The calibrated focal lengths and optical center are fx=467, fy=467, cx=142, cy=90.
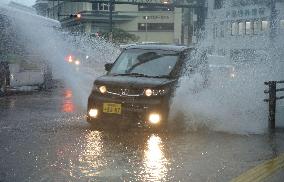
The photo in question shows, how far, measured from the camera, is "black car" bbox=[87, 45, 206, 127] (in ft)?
30.4

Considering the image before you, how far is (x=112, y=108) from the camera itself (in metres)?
9.44

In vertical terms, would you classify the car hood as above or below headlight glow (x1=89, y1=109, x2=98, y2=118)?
above

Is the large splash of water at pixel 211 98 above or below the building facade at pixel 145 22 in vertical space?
below

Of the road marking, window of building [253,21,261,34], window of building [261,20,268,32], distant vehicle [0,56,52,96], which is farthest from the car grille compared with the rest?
window of building [253,21,261,34]

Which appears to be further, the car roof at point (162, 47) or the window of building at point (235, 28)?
the window of building at point (235, 28)

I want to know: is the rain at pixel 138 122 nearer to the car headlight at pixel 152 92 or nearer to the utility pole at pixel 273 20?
the car headlight at pixel 152 92

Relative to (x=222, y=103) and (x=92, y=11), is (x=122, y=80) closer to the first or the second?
(x=222, y=103)

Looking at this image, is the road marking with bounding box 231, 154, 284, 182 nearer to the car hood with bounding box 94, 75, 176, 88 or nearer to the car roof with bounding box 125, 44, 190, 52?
the car hood with bounding box 94, 75, 176, 88

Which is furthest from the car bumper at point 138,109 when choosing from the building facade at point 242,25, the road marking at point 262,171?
the building facade at point 242,25

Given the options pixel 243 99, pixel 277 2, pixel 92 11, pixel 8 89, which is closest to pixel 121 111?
pixel 243 99

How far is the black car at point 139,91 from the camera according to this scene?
927 centimetres

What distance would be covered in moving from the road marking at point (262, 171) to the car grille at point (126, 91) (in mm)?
3095

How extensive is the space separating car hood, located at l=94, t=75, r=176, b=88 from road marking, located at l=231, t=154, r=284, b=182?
3.00 metres

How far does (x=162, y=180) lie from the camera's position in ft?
19.7
